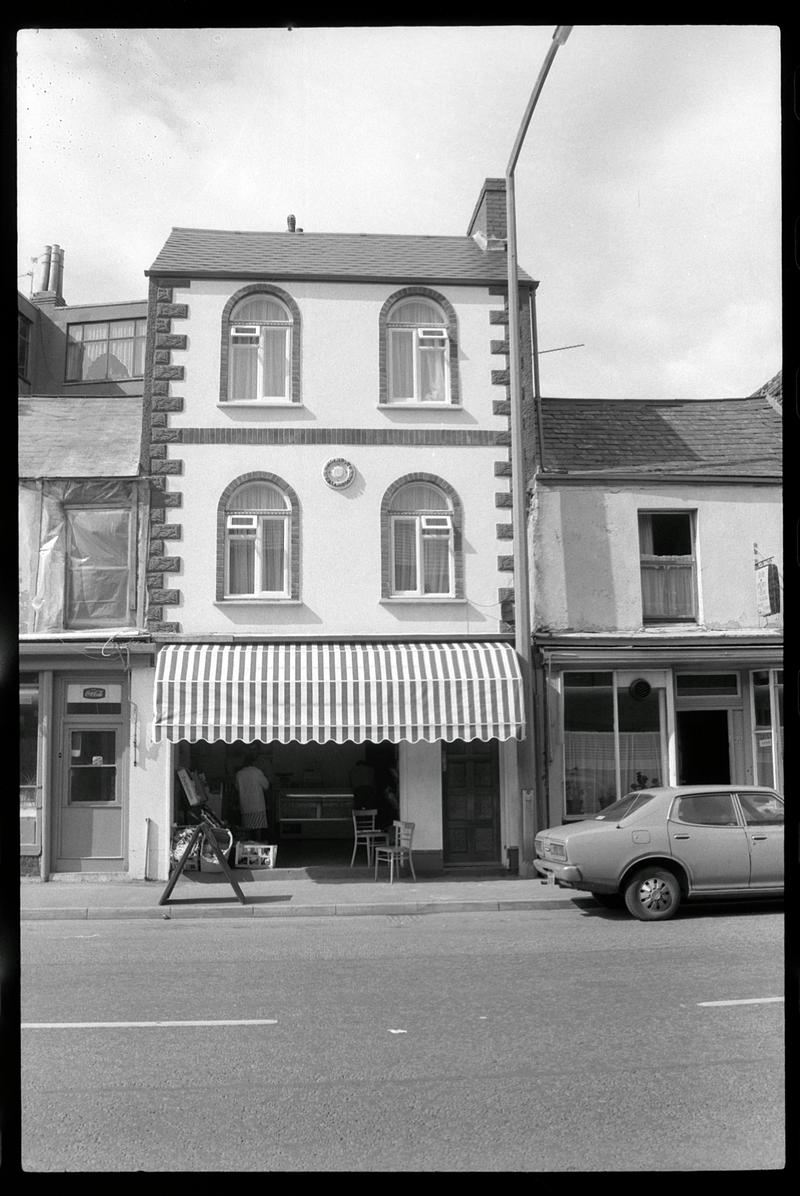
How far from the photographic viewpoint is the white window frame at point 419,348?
1856 cm

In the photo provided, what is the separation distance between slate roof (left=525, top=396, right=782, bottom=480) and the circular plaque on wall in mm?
3084

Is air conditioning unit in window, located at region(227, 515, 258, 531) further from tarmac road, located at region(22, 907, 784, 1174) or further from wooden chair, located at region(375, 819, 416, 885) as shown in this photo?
tarmac road, located at region(22, 907, 784, 1174)

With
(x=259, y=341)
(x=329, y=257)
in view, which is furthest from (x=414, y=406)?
(x=329, y=257)

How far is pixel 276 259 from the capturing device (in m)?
18.9

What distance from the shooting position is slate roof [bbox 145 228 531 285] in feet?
60.4

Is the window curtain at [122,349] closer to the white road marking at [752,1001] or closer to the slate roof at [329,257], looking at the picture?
the slate roof at [329,257]

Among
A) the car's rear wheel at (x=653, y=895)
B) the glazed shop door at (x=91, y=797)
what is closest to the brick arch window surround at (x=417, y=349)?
the glazed shop door at (x=91, y=797)

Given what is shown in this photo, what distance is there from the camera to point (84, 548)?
18.1 metres

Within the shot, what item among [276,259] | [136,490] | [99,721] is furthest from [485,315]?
[99,721]

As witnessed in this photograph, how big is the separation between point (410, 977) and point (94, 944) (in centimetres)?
400

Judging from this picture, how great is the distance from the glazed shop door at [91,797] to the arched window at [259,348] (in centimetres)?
525

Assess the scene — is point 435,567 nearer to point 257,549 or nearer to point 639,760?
point 257,549

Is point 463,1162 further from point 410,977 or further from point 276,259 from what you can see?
point 276,259

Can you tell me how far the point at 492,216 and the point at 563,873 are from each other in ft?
39.8
